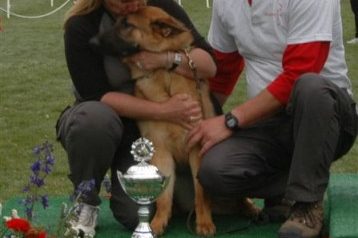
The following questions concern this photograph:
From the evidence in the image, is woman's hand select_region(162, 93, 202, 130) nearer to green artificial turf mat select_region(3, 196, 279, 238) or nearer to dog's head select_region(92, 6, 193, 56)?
dog's head select_region(92, 6, 193, 56)

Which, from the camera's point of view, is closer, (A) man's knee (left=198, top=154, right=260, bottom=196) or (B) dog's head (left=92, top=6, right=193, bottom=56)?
(A) man's knee (left=198, top=154, right=260, bottom=196)

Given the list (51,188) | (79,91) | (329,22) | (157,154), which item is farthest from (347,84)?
(51,188)

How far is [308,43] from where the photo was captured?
172 inches

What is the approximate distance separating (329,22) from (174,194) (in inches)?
45.9

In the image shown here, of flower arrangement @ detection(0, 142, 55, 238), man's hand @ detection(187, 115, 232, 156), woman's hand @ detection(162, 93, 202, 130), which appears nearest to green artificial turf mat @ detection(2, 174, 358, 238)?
man's hand @ detection(187, 115, 232, 156)

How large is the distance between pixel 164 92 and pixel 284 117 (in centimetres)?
58

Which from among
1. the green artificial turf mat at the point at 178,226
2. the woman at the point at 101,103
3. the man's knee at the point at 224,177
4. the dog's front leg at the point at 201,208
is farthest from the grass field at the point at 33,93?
the man's knee at the point at 224,177

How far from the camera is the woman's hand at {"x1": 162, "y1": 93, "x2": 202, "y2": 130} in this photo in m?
4.57

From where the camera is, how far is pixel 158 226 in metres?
4.56

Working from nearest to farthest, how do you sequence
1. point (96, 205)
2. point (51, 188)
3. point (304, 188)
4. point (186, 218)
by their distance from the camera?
point (304, 188)
point (96, 205)
point (186, 218)
point (51, 188)

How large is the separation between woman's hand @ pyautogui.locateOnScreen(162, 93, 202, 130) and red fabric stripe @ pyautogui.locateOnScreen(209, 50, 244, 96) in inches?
15.5

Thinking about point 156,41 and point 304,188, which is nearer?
point 304,188

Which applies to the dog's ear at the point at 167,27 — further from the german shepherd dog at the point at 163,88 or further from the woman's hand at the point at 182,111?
the woman's hand at the point at 182,111

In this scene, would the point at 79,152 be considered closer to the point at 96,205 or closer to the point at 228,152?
the point at 96,205
